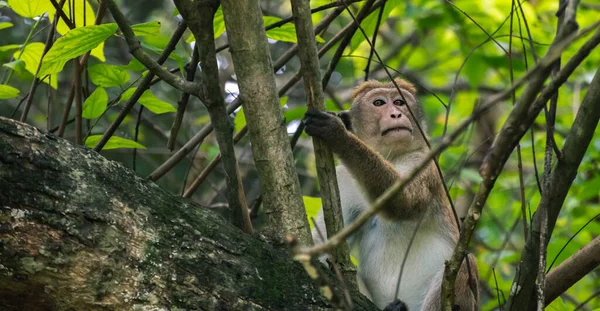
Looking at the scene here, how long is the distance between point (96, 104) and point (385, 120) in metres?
2.93

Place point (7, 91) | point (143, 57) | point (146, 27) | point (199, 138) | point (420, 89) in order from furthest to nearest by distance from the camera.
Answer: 1. point (420, 89)
2. point (199, 138)
3. point (146, 27)
4. point (7, 91)
5. point (143, 57)

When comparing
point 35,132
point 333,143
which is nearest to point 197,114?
point 333,143

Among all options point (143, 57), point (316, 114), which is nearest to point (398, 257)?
point (316, 114)

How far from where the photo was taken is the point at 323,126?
4891 millimetres

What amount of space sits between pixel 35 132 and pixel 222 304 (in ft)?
3.58

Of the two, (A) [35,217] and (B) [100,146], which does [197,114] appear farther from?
(A) [35,217]

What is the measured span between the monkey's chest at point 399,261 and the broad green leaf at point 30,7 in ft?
11.3

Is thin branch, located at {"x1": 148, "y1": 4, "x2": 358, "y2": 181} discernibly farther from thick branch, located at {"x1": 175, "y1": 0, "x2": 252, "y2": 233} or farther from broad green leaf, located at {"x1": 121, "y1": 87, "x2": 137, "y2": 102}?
thick branch, located at {"x1": 175, "y1": 0, "x2": 252, "y2": 233}

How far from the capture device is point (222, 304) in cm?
322

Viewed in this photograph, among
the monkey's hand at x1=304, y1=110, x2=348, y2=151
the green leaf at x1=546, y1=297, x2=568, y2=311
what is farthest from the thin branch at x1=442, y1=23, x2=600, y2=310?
the green leaf at x1=546, y1=297, x2=568, y2=311

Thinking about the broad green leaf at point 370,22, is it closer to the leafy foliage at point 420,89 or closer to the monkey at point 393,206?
the leafy foliage at point 420,89

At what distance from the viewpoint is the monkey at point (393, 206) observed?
573 centimetres

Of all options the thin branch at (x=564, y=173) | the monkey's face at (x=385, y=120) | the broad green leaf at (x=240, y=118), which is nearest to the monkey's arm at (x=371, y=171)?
the monkey's face at (x=385, y=120)

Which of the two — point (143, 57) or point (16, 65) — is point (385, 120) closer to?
point (143, 57)
